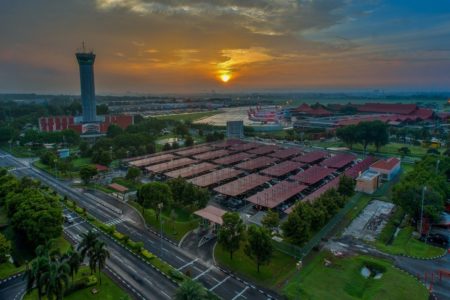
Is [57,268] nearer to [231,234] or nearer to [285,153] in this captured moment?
[231,234]

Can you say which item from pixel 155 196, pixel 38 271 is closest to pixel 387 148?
pixel 155 196

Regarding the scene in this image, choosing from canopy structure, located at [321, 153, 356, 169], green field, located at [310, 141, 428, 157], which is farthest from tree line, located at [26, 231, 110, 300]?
green field, located at [310, 141, 428, 157]

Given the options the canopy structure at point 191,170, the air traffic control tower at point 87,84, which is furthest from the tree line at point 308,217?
the air traffic control tower at point 87,84

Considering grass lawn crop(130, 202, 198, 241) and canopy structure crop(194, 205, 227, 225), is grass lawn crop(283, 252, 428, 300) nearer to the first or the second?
canopy structure crop(194, 205, 227, 225)

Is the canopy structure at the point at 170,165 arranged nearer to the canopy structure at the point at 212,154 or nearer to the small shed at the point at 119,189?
the canopy structure at the point at 212,154

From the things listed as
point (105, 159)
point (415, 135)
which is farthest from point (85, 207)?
point (415, 135)

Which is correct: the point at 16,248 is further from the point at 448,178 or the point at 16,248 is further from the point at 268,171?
the point at 448,178
